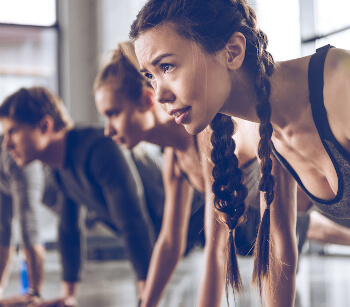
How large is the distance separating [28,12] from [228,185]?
10.4ft

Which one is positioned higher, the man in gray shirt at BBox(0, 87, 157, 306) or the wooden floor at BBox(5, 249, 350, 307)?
the man in gray shirt at BBox(0, 87, 157, 306)

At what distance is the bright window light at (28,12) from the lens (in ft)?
11.3

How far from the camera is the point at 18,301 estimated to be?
54.6 inches

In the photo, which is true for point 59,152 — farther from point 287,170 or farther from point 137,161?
point 287,170

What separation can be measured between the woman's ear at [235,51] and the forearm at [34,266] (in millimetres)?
1052

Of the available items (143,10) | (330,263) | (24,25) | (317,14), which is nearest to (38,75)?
(24,25)

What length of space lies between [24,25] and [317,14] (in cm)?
214

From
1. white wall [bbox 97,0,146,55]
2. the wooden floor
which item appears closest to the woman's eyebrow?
the wooden floor

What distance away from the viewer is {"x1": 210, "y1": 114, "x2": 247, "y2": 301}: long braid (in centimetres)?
74

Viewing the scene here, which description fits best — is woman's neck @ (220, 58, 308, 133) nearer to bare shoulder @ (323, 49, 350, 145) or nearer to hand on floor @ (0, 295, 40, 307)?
bare shoulder @ (323, 49, 350, 145)

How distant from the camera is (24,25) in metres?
3.51

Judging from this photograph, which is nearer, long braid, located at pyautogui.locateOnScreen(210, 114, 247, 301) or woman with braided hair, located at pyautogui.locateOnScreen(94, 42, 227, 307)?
long braid, located at pyautogui.locateOnScreen(210, 114, 247, 301)

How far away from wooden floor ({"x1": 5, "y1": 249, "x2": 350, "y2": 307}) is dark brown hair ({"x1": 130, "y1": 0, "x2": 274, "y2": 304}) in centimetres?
50

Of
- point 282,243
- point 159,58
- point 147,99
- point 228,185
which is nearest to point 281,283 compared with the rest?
point 282,243
